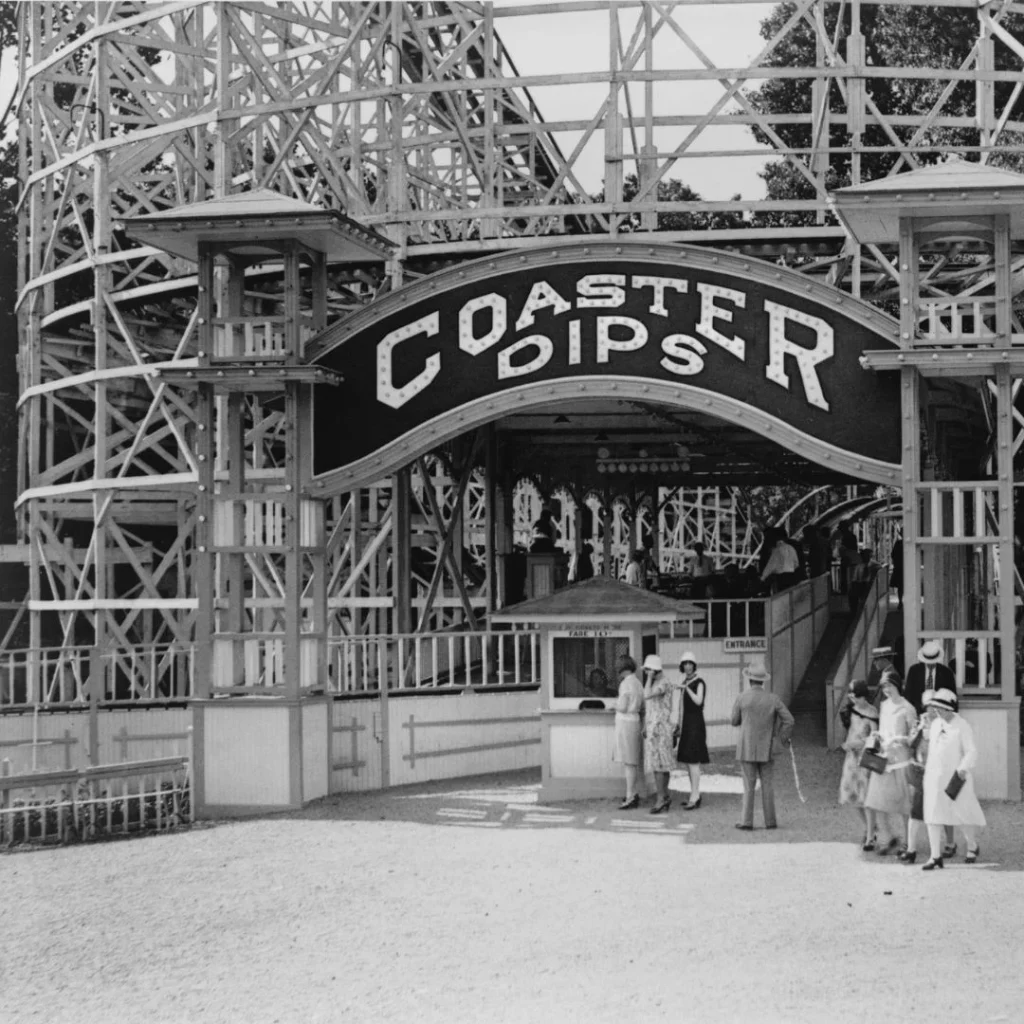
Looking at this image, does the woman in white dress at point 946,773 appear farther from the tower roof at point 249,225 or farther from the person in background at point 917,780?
the tower roof at point 249,225

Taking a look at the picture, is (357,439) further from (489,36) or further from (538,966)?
(489,36)

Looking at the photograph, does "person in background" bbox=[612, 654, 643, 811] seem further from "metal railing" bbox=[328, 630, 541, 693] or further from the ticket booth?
"metal railing" bbox=[328, 630, 541, 693]

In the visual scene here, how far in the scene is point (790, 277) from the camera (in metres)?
17.1

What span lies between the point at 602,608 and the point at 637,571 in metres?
11.0

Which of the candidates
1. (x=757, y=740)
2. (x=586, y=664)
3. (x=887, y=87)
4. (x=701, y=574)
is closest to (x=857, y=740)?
(x=757, y=740)

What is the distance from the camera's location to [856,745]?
14.5 metres

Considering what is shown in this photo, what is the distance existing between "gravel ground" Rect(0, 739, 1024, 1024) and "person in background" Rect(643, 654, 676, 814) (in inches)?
12.7

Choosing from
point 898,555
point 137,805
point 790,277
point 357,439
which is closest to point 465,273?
point 357,439

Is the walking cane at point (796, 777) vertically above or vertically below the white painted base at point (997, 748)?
below

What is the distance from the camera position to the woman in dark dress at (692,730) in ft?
54.3

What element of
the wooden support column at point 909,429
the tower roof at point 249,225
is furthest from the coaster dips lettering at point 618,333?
the tower roof at point 249,225

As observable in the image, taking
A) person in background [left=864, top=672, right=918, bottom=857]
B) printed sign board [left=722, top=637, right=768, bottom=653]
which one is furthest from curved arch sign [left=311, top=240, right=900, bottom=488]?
printed sign board [left=722, top=637, right=768, bottom=653]

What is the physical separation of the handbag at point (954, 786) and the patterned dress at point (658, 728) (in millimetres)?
3724

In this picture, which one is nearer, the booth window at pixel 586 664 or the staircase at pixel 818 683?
the booth window at pixel 586 664
